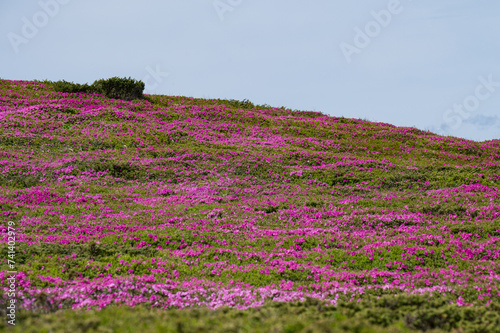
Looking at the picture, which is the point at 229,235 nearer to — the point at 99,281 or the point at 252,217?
the point at 252,217

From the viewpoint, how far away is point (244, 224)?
62.0 ft

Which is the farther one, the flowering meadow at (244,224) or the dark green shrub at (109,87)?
the dark green shrub at (109,87)

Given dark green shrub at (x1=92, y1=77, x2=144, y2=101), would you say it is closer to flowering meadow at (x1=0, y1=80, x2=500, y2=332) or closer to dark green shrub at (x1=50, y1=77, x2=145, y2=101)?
dark green shrub at (x1=50, y1=77, x2=145, y2=101)

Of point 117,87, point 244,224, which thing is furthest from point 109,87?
point 244,224

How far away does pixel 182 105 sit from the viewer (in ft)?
163

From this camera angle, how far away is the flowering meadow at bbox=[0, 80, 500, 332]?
10070mm

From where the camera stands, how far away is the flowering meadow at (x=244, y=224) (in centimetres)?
1007

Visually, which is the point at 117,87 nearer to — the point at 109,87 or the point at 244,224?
the point at 109,87

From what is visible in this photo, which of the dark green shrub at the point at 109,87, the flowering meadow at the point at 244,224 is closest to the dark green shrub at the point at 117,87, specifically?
the dark green shrub at the point at 109,87

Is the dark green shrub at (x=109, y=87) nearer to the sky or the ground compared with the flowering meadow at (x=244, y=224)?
nearer to the sky

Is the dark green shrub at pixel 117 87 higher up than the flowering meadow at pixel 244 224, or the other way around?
the dark green shrub at pixel 117 87

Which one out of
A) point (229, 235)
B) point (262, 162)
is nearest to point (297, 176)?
point (262, 162)

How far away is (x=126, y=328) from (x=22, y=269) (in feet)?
30.0

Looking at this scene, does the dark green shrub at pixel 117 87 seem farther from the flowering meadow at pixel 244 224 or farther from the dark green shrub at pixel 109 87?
the flowering meadow at pixel 244 224
